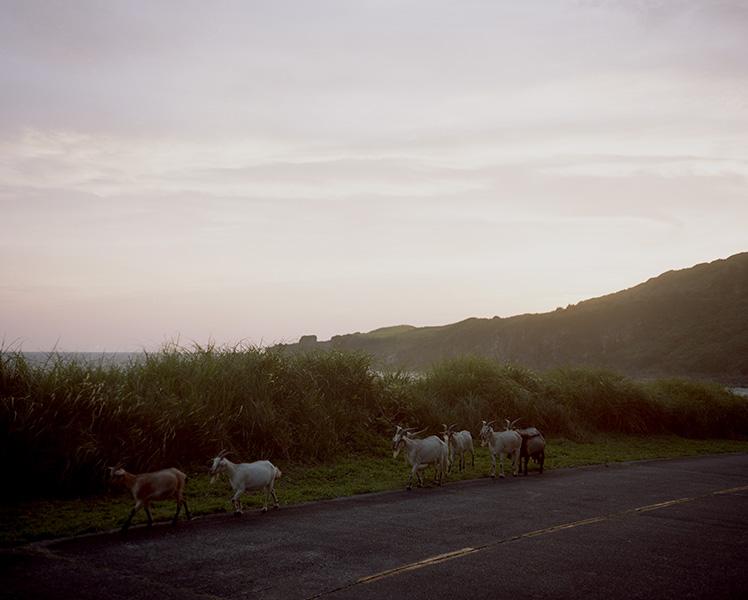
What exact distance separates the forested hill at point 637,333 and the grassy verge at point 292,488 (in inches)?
1962

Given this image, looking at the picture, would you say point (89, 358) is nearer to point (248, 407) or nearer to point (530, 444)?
point (248, 407)

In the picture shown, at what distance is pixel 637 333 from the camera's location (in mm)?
87812

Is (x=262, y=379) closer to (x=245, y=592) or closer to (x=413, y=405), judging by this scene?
(x=413, y=405)

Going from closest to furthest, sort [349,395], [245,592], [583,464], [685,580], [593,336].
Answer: [245,592] → [685,580] → [583,464] → [349,395] → [593,336]

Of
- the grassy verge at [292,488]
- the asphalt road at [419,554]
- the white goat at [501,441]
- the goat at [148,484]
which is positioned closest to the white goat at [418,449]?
the grassy verge at [292,488]

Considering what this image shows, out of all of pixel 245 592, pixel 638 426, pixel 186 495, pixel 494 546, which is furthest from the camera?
pixel 638 426

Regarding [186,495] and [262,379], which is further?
[262,379]

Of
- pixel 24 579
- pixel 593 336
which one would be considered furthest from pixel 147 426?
pixel 593 336

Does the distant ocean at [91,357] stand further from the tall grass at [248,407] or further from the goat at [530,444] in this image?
the goat at [530,444]

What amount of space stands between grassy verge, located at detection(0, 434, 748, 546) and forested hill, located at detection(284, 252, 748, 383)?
4984 cm

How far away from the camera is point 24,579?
7.02 metres

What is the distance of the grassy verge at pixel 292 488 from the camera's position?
9.30 m

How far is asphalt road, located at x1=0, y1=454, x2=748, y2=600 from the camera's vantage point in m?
7.00

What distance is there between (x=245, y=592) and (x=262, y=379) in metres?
9.95
